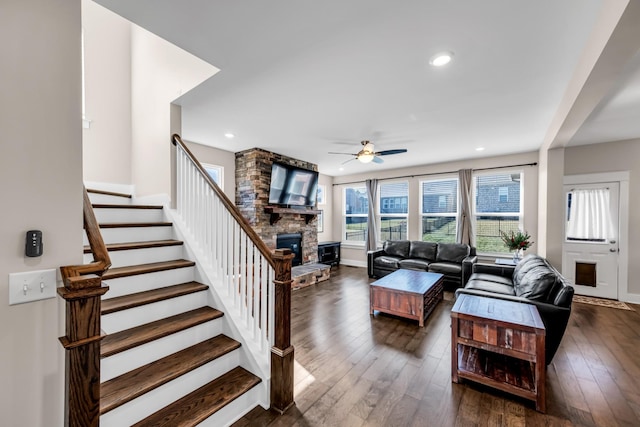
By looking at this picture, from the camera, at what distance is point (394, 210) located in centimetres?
690

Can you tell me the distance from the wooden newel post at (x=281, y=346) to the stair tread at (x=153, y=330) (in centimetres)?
60

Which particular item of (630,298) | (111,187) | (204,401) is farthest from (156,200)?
(630,298)

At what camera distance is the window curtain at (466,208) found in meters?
5.64

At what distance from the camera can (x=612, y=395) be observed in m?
2.07

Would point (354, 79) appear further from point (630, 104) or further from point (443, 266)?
point (443, 266)

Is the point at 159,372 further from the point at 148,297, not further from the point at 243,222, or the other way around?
the point at 243,222

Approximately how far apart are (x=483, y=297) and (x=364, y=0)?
2844 millimetres

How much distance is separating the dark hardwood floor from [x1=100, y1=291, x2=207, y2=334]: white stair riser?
96cm

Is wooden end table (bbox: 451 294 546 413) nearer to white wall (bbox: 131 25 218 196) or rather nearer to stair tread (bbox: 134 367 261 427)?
stair tread (bbox: 134 367 261 427)

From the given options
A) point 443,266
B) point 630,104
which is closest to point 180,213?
point 443,266

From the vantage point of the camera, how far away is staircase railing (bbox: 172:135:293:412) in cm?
190

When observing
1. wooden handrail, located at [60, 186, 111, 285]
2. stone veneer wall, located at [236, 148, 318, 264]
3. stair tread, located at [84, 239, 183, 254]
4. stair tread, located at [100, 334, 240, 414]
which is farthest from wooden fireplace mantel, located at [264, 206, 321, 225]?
wooden handrail, located at [60, 186, 111, 285]

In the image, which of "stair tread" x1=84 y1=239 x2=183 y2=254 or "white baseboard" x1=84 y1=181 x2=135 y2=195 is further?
"white baseboard" x1=84 y1=181 x2=135 y2=195

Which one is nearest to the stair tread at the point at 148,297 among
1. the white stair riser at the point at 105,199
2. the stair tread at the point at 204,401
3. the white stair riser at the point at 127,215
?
the stair tread at the point at 204,401
